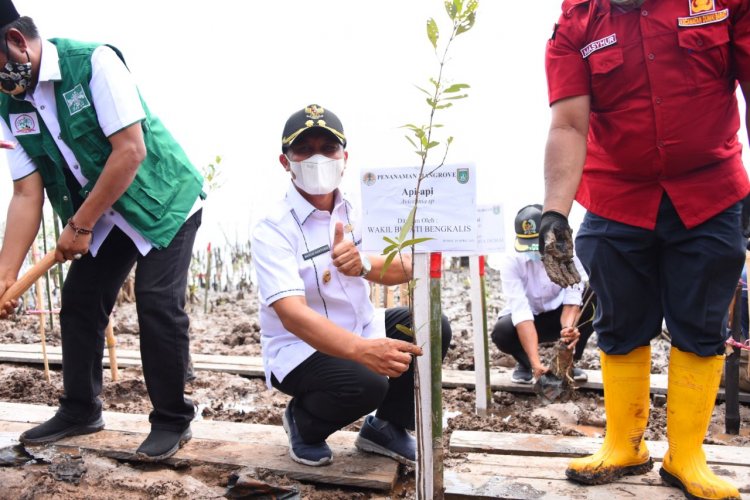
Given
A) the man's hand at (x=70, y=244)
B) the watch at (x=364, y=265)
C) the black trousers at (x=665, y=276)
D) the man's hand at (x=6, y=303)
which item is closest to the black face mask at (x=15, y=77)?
the man's hand at (x=70, y=244)

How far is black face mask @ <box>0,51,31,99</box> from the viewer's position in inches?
102

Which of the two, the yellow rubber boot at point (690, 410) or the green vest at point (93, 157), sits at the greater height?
the green vest at point (93, 157)

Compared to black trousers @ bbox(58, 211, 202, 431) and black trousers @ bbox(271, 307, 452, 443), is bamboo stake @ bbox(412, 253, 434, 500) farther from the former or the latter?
black trousers @ bbox(58, 211, 202, 431)

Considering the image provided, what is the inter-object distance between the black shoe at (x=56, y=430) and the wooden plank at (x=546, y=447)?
5.74 feet

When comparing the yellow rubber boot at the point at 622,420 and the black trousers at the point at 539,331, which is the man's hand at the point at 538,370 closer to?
the black trousers at the point at 539,331

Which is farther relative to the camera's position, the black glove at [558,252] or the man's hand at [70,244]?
the man's hand at [70,244]

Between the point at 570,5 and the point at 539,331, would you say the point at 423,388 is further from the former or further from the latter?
the point at 539,331

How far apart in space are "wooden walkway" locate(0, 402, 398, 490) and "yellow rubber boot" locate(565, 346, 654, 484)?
78cm

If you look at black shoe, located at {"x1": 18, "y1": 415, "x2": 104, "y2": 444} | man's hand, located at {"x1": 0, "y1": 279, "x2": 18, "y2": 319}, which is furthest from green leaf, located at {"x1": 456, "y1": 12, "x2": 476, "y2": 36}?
black shoe, located at {"x1": 18, "y1": 415, "x2": 104, "y2": 444}

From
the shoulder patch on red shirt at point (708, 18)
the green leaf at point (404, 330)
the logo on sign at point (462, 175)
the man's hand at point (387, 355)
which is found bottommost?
the man's hand at point (387, 355)

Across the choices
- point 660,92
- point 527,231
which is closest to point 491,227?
point 527,231

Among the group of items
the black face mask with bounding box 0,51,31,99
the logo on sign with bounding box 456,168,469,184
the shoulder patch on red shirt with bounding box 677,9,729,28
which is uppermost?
the black face mask with bounding box 0,51,31,99

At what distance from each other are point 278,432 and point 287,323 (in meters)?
0.98

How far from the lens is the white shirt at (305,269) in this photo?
265 cm
